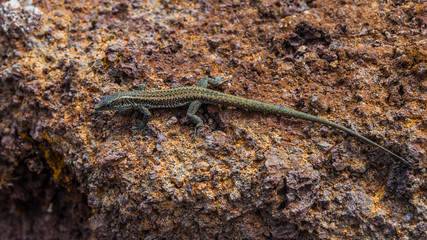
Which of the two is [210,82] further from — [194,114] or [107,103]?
[107,103]

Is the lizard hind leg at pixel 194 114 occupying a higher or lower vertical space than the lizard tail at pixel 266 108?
lower

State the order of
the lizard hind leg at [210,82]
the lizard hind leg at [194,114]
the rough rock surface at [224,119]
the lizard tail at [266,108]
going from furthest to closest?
the lizard hind leg at [210,82] < the lizard hind leg at [194,114] < the lizard tail at [266,108] < the rough rock surface at [224,119]

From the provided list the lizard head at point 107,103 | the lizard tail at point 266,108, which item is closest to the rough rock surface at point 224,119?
the lizard tail at point 266,108

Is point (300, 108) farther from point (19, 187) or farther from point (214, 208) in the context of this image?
point (19, 187)

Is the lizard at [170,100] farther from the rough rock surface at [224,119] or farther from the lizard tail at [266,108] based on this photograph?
the rough rock surface at [224,119]

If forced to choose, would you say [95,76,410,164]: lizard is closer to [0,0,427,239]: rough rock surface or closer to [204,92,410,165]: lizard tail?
[204,92,410,165]: lizard tail

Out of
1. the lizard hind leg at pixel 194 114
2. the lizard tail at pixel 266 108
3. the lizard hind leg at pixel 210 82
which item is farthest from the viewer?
the lizard hind leg at pixel 210 82

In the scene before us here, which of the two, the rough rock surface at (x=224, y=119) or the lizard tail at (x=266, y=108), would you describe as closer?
the rough rock surface at (x=224, y=119)
